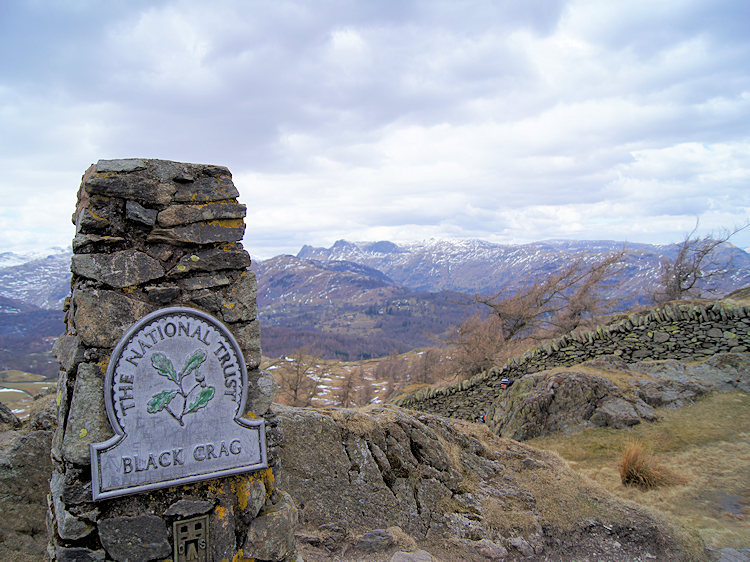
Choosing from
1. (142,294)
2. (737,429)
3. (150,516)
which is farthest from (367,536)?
(737,429)

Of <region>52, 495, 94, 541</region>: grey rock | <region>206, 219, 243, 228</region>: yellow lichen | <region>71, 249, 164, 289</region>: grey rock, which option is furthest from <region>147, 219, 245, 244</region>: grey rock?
<region>52, 495, 94, 541</region>: grey rock

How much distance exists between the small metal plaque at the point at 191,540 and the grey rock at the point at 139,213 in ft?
Answer: 9.29

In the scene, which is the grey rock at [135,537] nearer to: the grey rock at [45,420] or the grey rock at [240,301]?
the grey rock at [240,301]

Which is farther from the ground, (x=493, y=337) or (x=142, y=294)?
(x=142, y=294)

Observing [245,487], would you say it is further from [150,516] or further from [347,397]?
[347,397]

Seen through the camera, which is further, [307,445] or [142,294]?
[307,445]

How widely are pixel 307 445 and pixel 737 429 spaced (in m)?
11.2

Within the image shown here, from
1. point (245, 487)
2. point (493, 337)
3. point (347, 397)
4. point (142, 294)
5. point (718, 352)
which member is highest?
point (142, 294)

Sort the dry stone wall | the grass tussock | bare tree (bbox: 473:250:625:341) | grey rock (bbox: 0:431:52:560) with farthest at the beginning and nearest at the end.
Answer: bare tree (bbox: 473:250:625:341) → the dry stone wall → the grass tussock → grey rock (bbox: 0:431:52:560)

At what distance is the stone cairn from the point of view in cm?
351

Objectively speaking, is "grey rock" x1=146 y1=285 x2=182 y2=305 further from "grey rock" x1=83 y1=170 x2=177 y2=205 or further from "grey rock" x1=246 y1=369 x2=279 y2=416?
"grey rock" x1=246 y1=369 x2=279 y2=416

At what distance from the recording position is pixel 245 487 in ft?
13.5

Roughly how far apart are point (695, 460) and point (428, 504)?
6.85 metres

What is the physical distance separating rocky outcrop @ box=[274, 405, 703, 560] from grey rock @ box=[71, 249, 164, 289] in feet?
10.8
